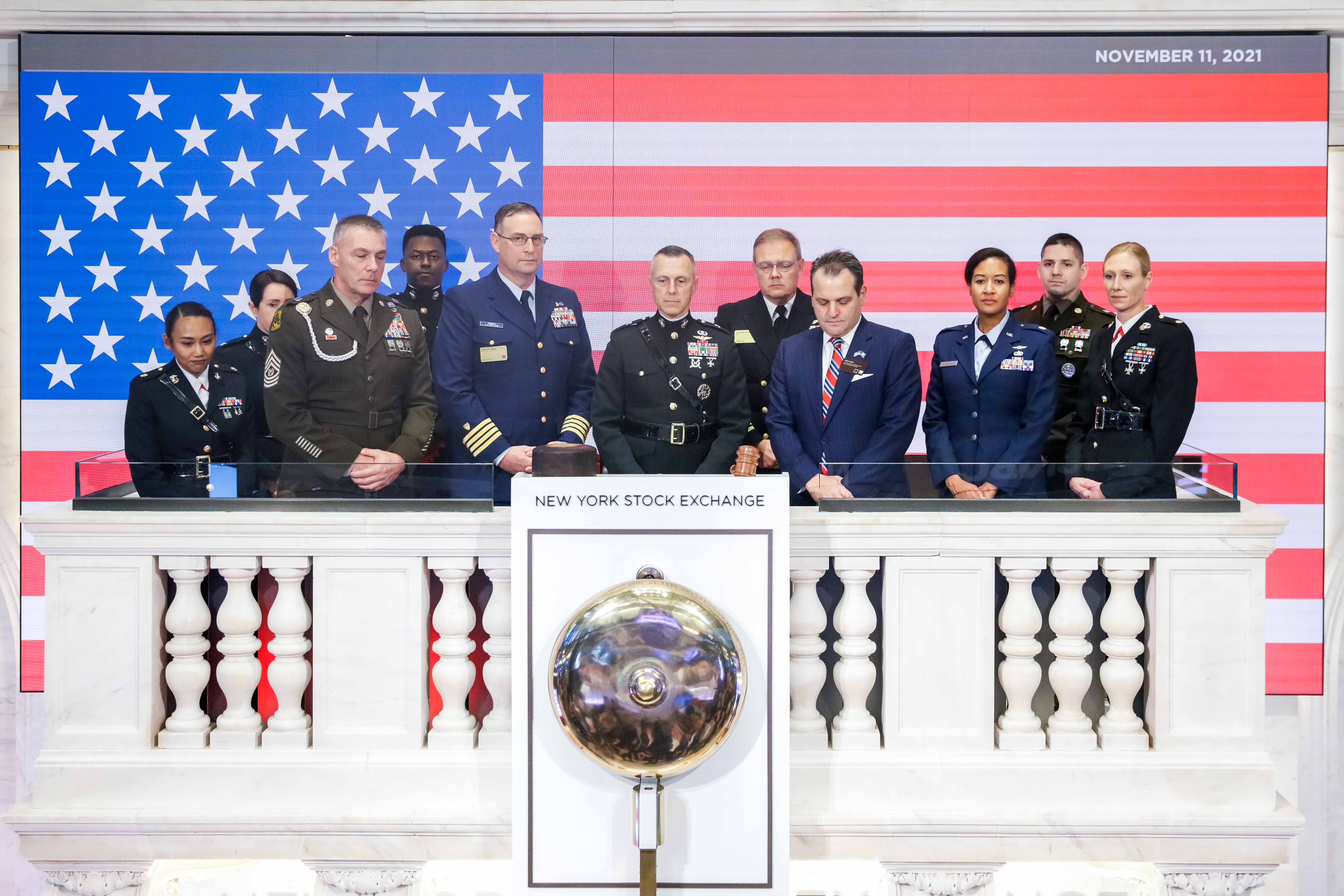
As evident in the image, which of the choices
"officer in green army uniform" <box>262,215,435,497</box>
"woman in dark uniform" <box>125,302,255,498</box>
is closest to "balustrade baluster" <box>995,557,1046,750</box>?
"officer in green army uniform" <box>262,215,435,497</box>

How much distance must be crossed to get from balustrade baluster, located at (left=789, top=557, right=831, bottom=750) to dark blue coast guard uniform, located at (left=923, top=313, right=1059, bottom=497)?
147cm

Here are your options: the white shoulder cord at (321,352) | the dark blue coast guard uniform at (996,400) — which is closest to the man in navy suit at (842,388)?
the dark blue coast guard uniform at (996,400)

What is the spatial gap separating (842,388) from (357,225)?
1707mm

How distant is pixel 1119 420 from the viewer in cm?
345

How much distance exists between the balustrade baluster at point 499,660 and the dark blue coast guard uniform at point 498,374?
1764mm

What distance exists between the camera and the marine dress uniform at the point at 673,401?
349 cm

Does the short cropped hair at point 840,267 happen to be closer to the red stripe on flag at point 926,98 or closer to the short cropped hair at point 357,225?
the red stripe on flag at point 926,98

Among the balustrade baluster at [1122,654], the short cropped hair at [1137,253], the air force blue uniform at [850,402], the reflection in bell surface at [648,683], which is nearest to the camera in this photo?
the reflection in bell surface at [648,683]

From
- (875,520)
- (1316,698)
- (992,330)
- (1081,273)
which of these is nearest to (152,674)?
(875,520)

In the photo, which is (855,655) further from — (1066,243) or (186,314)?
(186,314)

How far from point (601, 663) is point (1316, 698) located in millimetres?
3805

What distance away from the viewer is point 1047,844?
6.71ft

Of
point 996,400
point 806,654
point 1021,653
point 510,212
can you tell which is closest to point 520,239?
point 510,212

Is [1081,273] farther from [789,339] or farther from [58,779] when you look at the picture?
[58,779]
